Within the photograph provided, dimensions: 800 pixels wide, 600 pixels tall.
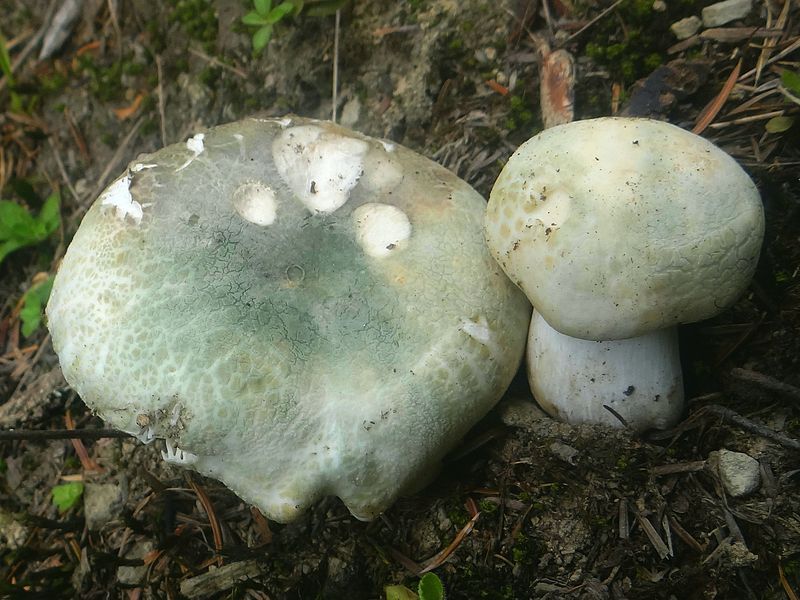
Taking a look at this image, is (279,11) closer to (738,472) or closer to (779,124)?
(779,124)

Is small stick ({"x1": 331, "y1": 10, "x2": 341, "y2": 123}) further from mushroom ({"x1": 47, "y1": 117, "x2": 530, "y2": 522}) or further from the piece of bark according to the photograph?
the piece of bark

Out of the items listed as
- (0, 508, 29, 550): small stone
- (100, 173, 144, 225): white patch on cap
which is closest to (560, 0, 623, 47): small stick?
(100, 173, 144, 225): white patch on cap

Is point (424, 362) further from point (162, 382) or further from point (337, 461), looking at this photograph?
point (162, 382)

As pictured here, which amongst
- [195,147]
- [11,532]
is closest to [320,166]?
[195,147]

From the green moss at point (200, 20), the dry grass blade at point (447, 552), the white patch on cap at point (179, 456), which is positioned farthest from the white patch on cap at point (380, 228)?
the green moss at point (200, 20)

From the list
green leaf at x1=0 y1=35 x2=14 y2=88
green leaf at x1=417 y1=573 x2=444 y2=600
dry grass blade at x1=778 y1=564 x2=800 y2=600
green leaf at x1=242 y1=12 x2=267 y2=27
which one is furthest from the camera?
green leaf at x1=0 y1=35 x2=14 y2=88

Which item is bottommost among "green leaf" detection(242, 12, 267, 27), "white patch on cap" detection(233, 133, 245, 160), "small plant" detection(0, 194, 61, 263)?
"small plant" detection(0, 194, 61, 263)
